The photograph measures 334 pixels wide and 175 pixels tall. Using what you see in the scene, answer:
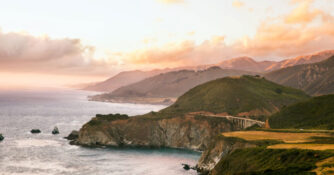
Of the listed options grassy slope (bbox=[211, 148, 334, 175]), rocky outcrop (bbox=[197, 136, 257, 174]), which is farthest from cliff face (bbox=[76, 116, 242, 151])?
grassy slope (bbox=[211, 148, 334, 175])

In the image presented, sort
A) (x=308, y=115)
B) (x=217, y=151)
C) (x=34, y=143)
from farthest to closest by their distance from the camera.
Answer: (x=308, y=115), (x=34, y=143), (x=217, y=151)

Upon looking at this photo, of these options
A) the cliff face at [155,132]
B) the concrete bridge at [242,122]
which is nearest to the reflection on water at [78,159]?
the cliff face at [155,132]

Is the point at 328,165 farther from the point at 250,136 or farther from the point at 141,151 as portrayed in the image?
the point at 141,151

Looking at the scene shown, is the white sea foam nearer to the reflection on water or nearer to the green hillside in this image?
the reflection on water

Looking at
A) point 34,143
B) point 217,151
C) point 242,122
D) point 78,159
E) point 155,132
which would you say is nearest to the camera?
point 217,151

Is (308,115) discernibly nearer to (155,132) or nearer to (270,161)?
(155,132)

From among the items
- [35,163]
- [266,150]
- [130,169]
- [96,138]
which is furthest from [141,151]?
[266,150]

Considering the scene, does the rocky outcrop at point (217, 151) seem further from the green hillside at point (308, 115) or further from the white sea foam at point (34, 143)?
the white sea foam at point (34, 143)

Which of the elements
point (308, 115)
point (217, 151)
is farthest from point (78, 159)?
point (308, 115)
